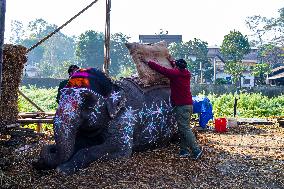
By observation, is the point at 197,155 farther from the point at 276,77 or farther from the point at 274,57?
the point at 274,57

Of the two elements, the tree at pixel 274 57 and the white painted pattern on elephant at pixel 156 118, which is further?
the tree at pixel 274 57

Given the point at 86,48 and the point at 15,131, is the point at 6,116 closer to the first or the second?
the point at 15,131

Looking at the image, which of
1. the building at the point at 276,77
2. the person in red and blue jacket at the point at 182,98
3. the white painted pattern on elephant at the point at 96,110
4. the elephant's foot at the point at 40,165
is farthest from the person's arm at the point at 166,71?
the building at the point at 276,77

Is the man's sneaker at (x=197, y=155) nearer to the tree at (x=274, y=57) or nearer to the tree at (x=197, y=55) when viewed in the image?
the tree at (x=197, y=55)

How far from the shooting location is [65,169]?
495 centimetres

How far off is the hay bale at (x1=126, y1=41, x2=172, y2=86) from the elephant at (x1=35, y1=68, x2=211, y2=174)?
0.15 metres

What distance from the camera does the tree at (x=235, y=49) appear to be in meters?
42.2

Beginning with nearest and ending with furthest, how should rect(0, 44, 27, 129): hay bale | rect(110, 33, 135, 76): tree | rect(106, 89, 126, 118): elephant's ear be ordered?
rect(106, 89, 126, 118): elephant's ear → rect(0, 44, 27, 129): hay bale → rect(110, 33, 135, 76): tree

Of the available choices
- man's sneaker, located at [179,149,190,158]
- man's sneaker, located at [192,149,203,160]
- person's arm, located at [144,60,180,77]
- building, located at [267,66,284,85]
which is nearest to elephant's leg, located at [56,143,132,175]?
man's sneaker, located at [179,149,190,158]

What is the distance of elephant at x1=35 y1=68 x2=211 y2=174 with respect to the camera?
5.00m

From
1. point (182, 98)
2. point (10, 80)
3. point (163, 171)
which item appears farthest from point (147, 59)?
point (10, 80)

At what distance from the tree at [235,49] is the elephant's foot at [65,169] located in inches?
1527

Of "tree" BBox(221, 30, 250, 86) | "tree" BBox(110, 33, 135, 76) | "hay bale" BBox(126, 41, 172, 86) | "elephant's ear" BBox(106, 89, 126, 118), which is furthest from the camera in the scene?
"tree" BBox(110, 33, 135, 76)

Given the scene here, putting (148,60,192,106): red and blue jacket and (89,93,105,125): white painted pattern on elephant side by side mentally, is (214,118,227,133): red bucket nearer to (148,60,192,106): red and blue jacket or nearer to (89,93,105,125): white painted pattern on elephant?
(148,60,192,106): red and blue jacket
